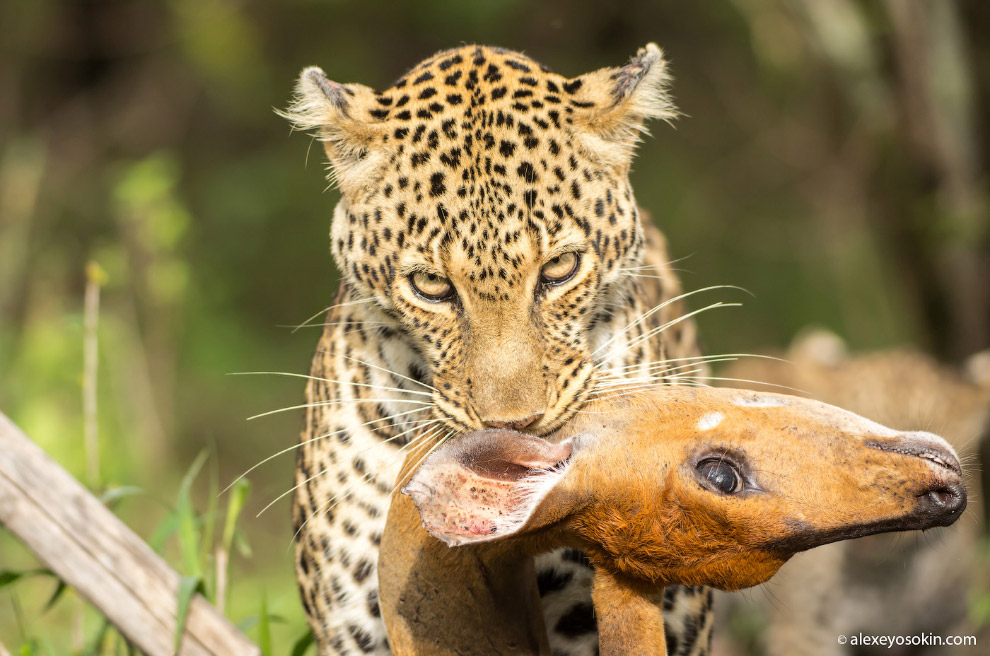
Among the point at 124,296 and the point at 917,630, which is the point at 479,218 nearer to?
the point at 917,630

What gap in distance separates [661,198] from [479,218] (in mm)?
9611

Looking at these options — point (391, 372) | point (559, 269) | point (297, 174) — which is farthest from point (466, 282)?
point (297, 174)

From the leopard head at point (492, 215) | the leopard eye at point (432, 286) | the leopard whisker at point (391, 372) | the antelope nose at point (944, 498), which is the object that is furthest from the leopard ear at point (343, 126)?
the antelope nose at point (944, 498)

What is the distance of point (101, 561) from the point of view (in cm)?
388

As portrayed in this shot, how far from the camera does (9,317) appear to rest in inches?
492

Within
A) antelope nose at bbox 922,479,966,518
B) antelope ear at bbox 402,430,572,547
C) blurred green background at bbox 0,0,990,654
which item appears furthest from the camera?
blurred green background at bbox 0,0,990,654

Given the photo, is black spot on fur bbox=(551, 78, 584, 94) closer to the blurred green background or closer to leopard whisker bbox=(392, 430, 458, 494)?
leopard whisker bbox=(392, 430, 458, 494)

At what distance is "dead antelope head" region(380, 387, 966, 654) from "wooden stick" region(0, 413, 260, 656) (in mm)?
1479

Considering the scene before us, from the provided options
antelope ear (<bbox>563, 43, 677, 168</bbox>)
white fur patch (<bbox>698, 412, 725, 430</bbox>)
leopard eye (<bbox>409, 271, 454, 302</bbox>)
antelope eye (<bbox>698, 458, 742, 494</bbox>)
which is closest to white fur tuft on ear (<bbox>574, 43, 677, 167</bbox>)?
antelope ear (<bbox>563, 43, 677, 168</bbox>)

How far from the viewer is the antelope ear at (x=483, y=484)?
248 cm

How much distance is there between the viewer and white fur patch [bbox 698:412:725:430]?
266 cm

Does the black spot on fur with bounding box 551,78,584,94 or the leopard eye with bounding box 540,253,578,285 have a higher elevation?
the black spot on fur with bounding box 551,78,584,94

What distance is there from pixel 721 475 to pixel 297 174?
1166 cm

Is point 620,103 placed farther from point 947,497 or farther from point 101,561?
point 101,561
